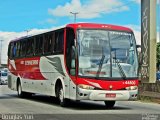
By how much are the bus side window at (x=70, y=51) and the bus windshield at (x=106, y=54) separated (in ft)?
1.15

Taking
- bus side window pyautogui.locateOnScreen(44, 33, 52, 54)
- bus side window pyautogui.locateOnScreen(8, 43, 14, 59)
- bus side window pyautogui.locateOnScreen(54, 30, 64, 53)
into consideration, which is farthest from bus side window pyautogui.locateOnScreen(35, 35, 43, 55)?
bus side window pyautogui.locateOnScreen(8, 43, 14, 59)

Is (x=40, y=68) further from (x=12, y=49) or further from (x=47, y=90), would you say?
(x=12, y=49)

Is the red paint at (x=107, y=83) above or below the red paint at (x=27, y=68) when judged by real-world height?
below

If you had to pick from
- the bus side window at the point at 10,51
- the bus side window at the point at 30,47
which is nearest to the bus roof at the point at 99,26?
the bus side window at the point at 30,47

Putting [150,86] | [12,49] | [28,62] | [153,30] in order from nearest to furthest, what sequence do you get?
1. [28,62]
2. [12,49]
3. [150,86]
4. [153,30]

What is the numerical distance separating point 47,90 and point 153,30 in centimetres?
1545

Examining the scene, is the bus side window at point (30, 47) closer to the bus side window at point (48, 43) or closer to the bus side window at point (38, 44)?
the bus side window at point (38, 44)

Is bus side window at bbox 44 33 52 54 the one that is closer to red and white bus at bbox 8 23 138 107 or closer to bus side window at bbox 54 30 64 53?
red and white bus at bbox 8 23 138 107

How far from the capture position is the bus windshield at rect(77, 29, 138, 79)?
57.7ft

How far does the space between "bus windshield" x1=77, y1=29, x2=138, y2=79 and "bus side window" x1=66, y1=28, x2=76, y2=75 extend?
0.35 metres

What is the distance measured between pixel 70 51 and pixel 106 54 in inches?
57.4

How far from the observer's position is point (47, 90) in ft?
69.3

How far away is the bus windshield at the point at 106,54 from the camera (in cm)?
1758

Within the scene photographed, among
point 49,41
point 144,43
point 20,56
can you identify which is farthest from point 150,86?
point 49,41
